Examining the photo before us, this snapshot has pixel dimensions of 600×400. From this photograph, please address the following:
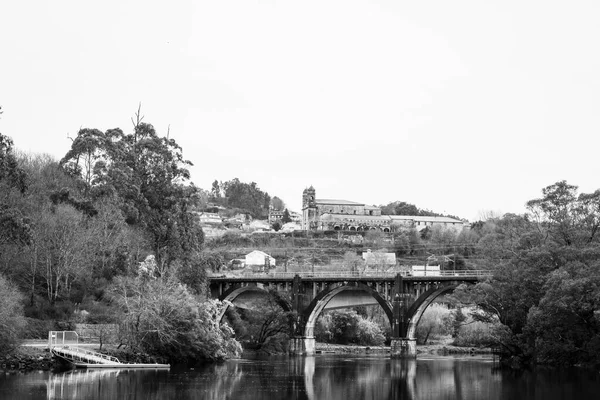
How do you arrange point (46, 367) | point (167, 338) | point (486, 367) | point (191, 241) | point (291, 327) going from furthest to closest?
point (291, 327) < point (191, 241) < point (486, 367) < point (167, 338) < point (46, 367)

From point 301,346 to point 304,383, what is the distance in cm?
3325

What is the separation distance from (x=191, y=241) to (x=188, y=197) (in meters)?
4.15

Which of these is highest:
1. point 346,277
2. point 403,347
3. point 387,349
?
point 346,277

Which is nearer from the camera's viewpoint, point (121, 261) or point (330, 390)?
point (330, 390)

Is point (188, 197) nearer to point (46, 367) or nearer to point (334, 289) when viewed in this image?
point (334, 289)

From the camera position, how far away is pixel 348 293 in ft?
281

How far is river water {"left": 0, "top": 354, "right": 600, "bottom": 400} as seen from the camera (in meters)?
41.9

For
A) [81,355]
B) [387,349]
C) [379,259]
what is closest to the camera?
[81,355]

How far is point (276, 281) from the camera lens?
8638 centimetres

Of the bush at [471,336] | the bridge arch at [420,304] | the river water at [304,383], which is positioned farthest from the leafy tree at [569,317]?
the bush at [471,336]

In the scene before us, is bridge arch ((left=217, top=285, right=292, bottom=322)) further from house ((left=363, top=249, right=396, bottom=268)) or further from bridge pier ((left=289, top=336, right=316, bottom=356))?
house ((left=363, top=249, right=396, bottom=268))

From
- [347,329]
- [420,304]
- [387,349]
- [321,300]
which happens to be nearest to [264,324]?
[321,300]

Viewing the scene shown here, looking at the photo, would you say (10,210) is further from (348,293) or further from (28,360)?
(348,293)

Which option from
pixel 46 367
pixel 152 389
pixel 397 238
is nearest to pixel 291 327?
pixel 46 367
